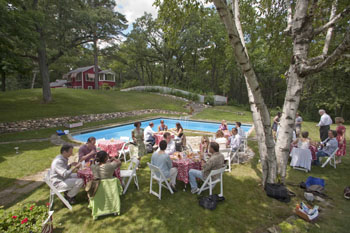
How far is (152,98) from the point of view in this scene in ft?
83.2

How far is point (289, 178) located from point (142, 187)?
4.36 m

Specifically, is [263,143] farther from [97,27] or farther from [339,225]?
[97,27]

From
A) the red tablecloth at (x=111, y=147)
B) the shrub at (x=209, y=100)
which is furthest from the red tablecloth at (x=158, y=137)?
the shrub at (x=209, y=100)

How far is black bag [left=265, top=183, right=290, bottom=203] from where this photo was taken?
4.30 meters

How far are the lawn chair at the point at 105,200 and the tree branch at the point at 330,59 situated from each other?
180 inches

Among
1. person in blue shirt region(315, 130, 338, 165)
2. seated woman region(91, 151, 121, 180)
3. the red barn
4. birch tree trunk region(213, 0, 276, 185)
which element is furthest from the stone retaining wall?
the red barn

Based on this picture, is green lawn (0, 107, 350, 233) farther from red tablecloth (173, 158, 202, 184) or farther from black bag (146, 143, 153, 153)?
black bag (146, 143, 153, 153)

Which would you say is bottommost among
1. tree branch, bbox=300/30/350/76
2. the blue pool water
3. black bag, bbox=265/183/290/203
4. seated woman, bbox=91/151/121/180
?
the blue pool water

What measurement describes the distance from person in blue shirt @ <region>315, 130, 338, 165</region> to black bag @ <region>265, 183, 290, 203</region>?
3206 mm

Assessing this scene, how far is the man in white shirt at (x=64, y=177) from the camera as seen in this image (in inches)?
155

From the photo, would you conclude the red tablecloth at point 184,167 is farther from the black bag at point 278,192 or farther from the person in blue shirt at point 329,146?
the person in blue shirt at point 329,146

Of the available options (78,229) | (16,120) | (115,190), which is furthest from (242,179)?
(16,120)

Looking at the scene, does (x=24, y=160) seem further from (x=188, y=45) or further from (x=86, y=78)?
(x=86, y=78)

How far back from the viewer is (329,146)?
6.29m
